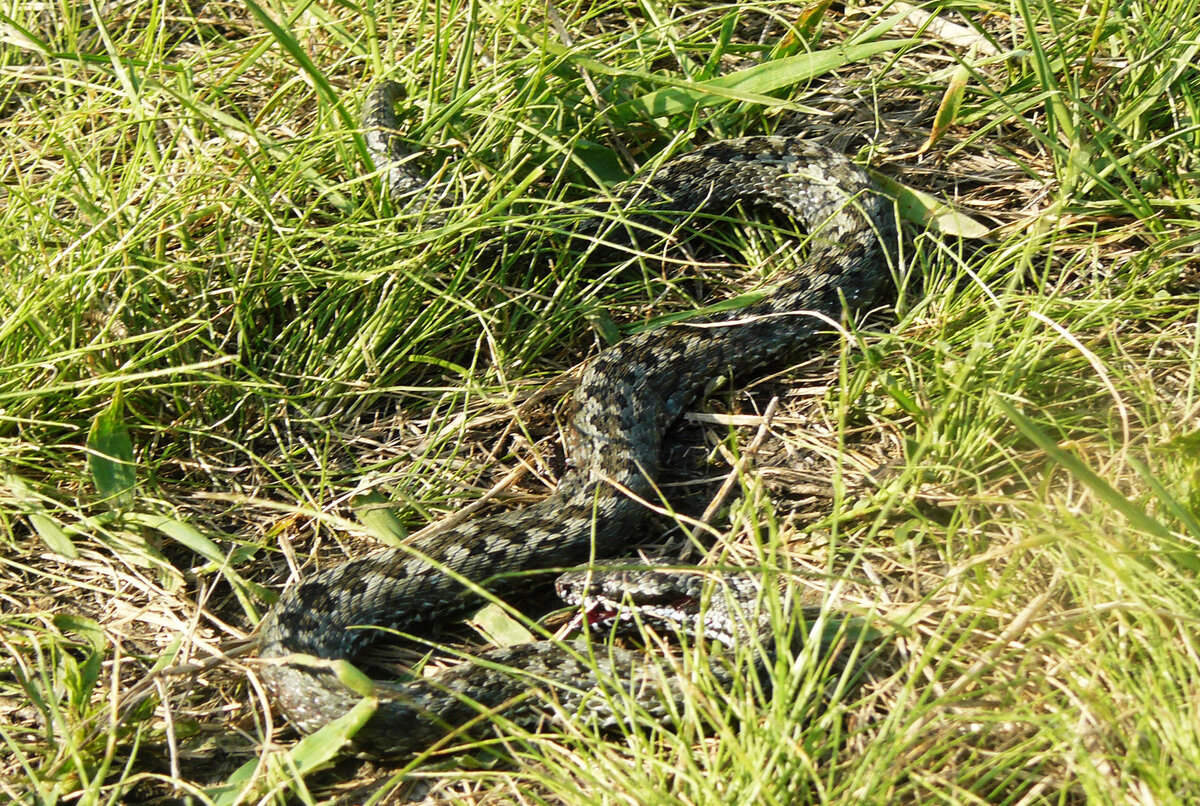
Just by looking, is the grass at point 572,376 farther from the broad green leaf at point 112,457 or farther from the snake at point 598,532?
the snake at point 598,532

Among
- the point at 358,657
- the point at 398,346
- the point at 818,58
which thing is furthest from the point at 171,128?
the point at 818,58

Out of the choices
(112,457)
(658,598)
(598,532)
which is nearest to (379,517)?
(598,532)

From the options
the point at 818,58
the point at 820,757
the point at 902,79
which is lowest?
the point at 820,757

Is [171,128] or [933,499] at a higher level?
[171,128]

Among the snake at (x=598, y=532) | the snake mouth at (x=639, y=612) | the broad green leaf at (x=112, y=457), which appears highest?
the broad green leaf at (x=112, y=457)

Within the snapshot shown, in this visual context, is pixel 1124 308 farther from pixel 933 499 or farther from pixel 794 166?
pixel 794 166

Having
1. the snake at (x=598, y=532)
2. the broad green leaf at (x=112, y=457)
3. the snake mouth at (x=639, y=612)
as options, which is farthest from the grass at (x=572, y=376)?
the snake mouth at (x=639, y=612)

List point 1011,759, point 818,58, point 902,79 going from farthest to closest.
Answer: point 902,79 < point 818,58 < point 1011,759
